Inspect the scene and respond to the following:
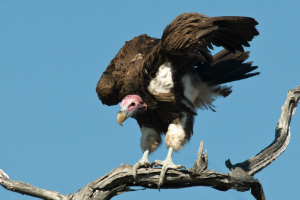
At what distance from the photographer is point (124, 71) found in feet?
22.9

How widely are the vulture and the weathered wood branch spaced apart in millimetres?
170

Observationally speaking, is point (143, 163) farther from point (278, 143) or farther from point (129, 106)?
point (278, 143)

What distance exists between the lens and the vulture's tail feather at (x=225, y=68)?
296 inches

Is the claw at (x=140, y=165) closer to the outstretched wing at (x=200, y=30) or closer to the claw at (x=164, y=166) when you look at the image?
the claw at (x=164, y=166)

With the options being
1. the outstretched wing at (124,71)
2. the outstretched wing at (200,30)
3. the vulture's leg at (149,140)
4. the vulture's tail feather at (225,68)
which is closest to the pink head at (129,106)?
Answer: the outstretched wing at (124,71)

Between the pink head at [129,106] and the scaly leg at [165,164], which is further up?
the pink head at [129,106]

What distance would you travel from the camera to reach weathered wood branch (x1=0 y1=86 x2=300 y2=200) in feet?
18.5

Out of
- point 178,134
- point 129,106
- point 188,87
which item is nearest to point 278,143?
point 178,134

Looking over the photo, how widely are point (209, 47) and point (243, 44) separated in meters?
0.53

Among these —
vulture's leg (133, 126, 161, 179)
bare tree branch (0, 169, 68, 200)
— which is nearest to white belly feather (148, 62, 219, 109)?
vulture's leg (133, 126, 161, 179)

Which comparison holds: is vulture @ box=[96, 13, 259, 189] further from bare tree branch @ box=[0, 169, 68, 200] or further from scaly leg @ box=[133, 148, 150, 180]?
bare tree branch @ box=[0, 169, 68, 200]

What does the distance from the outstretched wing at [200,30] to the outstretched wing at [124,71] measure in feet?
2.61

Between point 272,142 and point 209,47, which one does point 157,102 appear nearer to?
point 209,47

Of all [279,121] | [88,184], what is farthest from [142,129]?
[279,121]
